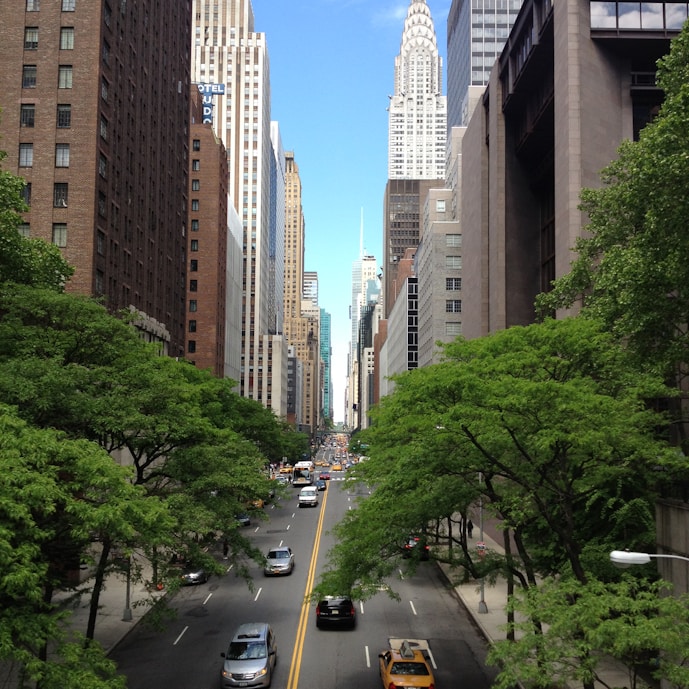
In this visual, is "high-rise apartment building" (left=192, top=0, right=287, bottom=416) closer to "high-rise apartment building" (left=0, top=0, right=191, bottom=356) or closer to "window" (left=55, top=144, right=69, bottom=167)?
"high-rise apartment building" (left=0, top=0, right=191, bottom=356)

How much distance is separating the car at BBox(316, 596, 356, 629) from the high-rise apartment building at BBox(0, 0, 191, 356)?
85.7 ft

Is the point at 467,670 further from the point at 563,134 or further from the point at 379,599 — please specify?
the point at 563,134

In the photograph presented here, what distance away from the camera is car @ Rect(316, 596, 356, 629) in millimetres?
30281

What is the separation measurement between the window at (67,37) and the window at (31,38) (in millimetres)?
1650

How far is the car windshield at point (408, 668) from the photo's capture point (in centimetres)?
2212

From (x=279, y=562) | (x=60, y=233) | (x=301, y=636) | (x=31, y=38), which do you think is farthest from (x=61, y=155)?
(x=301, y=636)

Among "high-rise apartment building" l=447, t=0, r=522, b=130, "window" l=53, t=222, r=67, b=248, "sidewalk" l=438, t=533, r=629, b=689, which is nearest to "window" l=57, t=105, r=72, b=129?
"window" l=53, t=222, r=67, b=248

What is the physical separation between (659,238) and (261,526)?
156 ft

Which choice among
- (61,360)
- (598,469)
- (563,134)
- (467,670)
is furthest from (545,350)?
(563,134)

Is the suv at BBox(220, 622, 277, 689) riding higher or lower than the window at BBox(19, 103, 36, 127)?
lower

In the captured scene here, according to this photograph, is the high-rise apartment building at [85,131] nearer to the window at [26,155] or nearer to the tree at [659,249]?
the window at [26,155]

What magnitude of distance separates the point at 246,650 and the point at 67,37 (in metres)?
42.7

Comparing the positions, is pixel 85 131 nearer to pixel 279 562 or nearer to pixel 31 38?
pixel 31 38

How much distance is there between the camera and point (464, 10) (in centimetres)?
14825
